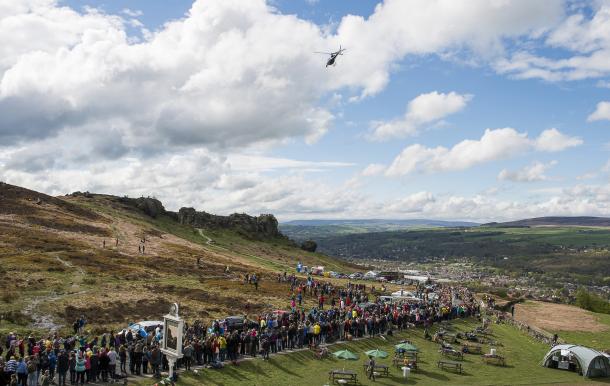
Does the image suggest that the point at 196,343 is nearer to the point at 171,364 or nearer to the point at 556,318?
the point at 171,364

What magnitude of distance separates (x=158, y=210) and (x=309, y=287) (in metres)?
90.2

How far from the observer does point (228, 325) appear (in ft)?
136

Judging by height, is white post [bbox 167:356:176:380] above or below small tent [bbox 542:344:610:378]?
above

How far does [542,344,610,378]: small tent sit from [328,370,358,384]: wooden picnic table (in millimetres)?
19633

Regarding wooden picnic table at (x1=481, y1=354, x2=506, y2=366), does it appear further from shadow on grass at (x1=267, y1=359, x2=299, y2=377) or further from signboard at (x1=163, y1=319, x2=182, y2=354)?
signboard at (x1=163, y1=319, x2=182, y2=354)

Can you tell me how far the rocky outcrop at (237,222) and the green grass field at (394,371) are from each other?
106563mm

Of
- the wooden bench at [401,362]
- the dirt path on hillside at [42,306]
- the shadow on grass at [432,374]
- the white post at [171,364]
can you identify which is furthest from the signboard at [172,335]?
the shadow on grass at [432,374]

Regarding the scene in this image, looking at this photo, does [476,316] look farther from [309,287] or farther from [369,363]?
[369,363]

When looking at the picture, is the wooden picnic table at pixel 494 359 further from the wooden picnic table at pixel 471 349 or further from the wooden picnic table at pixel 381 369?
the wooden picnic table at pixel 381 369

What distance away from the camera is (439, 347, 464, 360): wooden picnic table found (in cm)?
4253

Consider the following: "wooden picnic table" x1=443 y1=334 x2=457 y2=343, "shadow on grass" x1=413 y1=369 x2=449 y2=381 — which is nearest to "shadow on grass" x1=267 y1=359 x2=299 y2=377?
"shadow on grass" x1=413 y1=369 x2=449 y2=381

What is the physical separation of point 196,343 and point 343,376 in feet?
33.4

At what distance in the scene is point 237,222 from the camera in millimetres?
153625

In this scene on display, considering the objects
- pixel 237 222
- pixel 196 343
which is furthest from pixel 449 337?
pixel 237 222
